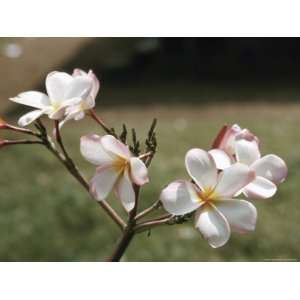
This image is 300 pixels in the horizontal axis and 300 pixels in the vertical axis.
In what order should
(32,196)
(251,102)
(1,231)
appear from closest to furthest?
(1,231), (32,196), (251,102)

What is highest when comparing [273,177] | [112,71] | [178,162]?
[273,177]

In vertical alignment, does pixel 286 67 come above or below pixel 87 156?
below

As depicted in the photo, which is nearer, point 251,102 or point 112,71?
point 251,102

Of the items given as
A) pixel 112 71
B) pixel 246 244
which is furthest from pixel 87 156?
pixel 112 71

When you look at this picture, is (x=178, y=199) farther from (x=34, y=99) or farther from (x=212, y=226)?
(x=34, y=99)

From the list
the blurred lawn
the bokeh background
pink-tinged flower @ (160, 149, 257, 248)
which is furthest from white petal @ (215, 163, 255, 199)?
the blurred lawn

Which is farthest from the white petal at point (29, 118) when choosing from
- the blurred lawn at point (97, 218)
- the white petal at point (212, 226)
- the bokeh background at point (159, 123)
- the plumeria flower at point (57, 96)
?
the blurred lawn at point (97, 218)

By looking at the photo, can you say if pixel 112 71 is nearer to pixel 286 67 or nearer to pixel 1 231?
pixel 286 67

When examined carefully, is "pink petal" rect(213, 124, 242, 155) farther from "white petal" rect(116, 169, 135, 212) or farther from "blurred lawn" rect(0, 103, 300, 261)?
"blurred lawn" rect(0, 103, 300, 261)
